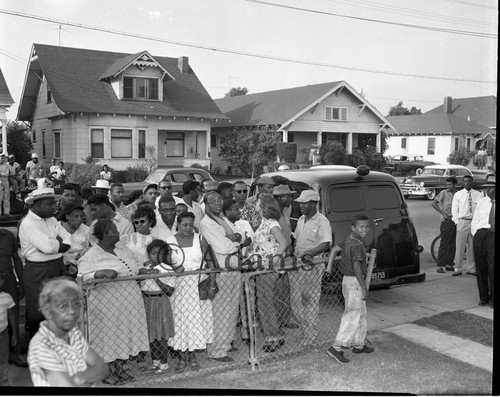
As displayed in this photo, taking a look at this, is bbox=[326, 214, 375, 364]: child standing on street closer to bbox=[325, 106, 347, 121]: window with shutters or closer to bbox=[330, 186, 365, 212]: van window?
bbox=[330, 186, 365, 212]: van window

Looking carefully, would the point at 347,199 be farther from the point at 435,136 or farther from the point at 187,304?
the point at 435,136

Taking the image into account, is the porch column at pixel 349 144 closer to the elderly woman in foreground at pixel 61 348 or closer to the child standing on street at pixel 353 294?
the child standing on street at pixel 353 294

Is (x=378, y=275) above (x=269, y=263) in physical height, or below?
below

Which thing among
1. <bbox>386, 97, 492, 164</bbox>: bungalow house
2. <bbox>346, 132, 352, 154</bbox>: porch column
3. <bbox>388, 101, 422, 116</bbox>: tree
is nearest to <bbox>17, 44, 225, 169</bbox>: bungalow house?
<bbox>346, 132, 352, 154</bbox>: porch column

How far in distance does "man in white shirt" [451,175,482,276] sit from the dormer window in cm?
1957

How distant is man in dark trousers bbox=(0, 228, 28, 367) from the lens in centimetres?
510

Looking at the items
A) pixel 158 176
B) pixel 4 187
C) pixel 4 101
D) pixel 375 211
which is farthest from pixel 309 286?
pixel 4 101

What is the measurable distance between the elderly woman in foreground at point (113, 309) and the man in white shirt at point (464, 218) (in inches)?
246

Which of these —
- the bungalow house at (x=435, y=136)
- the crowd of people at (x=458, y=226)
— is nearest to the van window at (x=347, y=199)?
the crowd of people at (x=458, y=226)

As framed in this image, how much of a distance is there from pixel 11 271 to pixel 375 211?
458cm

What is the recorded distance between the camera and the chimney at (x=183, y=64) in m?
30.0

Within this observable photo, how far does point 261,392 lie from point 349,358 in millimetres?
1188

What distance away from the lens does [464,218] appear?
937 cm

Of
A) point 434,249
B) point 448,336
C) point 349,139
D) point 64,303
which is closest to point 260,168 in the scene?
point 349,139
